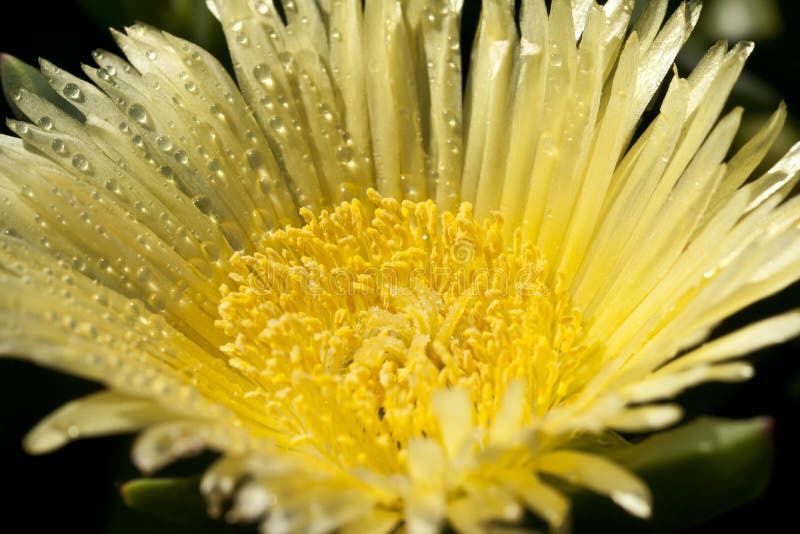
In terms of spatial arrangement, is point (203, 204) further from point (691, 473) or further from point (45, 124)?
point (691, 473)

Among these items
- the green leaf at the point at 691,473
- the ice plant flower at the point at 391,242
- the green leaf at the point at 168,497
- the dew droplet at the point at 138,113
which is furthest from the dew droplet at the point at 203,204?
the green leaf at the point at 691,473

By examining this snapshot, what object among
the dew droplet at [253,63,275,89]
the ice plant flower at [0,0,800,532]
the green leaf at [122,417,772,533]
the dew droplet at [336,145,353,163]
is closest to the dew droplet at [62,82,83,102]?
the ice plant flower at [0,0,800,532]

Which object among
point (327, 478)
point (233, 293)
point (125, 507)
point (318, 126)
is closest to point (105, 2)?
point (318, 126)

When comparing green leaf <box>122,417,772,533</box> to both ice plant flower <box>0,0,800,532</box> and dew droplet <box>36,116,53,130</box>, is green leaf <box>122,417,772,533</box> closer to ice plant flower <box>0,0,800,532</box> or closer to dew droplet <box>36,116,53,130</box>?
ice plant flower <box>0,0,800,532</box>

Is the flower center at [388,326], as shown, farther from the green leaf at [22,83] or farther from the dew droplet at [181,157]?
the green leaf at [22,83]

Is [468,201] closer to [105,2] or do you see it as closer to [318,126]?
[318,126]
